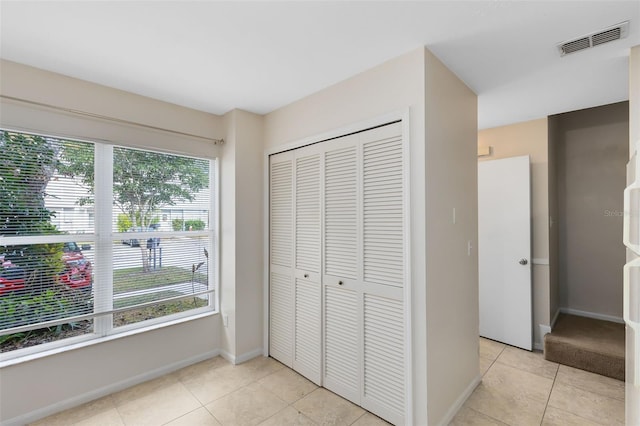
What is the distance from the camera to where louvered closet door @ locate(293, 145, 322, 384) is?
2510 mm

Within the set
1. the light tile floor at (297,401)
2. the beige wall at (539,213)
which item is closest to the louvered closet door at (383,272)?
the light tile floor at (297,401)

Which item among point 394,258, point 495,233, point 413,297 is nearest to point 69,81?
point 394,258

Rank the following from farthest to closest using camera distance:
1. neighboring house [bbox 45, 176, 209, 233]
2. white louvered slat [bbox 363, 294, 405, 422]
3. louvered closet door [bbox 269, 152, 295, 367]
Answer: louvered closet door [bbox 269, 152, 295, 367] < neighboring house [bbox 45, 176, 209, 233] < white louvered slat [bbox 363, 294, 405, 422]

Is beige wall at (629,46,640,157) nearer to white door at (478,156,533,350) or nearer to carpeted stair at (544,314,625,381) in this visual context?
white door at (478,156,533,350)

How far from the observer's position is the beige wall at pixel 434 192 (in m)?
1.84

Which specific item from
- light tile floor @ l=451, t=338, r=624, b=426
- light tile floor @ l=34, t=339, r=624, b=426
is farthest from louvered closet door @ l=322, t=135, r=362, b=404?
light tile floor @ l=451, t=338, r=624, b=426

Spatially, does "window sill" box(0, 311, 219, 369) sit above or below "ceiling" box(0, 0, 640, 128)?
below

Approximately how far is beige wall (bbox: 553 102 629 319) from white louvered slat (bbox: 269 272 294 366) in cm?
339

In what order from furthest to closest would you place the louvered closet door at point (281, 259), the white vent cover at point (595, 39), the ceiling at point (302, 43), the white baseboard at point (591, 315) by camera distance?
the white baseboard at point (591, 315) < the louvered closet door at point (281, 259) < the white vent cover at point (595, 39) < the ceiling at point (302, 43)

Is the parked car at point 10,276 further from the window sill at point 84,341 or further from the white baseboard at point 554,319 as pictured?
the white baseboard at point 554,319

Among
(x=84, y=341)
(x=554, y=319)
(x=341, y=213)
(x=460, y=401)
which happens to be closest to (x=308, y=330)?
(x=341, y=213)

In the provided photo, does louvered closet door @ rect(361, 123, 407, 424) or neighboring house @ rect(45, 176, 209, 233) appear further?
neighboring house @ rect(45, 176, 209, 233)

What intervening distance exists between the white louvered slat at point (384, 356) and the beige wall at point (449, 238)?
199 millimetres

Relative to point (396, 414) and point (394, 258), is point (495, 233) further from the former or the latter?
point (396, 414)
